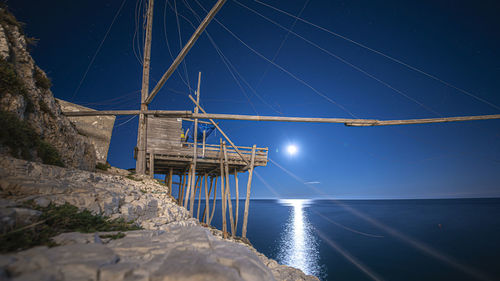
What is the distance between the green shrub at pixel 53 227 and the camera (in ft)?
6.40

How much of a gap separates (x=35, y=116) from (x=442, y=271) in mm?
34218

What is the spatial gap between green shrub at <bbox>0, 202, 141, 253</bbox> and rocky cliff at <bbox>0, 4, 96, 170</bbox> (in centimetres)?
316

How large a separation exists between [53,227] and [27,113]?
5.54 m

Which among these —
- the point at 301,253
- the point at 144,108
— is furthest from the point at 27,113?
the point at 301,253

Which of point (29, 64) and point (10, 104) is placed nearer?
point (10, 104)

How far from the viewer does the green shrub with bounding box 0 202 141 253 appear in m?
1.95

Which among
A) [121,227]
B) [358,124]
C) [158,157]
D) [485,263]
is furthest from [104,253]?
[485,263]

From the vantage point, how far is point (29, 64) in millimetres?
6531

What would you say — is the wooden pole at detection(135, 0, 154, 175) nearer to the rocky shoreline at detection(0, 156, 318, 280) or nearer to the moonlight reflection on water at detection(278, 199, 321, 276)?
the rocky shoreline at detection(0, 156, 318, 280)

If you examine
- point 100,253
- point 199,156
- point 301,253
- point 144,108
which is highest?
point 144,108

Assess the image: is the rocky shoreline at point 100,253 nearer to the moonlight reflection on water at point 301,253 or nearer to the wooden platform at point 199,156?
the wooden platform at point 199,156

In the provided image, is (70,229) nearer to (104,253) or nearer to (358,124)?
(104,253)

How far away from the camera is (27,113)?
5.92 m

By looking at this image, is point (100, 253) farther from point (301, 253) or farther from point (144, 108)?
point (301, 253)
